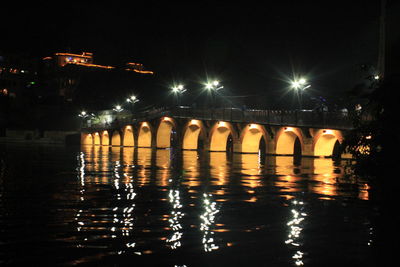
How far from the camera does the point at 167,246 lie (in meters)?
11.1

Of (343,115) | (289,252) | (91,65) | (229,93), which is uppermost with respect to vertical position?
(91,65)

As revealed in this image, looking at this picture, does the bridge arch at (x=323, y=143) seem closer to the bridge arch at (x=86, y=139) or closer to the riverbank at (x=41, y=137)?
the bridge arch at (x=86, y=139)

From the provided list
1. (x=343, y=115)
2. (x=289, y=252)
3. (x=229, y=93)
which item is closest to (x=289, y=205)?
(x=289, y=252)

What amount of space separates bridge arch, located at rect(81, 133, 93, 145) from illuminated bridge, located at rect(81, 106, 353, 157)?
6.72m

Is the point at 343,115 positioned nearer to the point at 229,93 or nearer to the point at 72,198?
the point at 72,198

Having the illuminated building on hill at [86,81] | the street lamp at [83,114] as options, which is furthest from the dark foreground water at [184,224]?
the illuminated building on hill at [86,81]

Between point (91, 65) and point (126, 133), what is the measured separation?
7306cm

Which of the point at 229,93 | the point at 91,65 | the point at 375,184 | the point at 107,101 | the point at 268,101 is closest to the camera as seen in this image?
the point at 375,184

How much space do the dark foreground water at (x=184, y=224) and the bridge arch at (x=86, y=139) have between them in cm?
8603

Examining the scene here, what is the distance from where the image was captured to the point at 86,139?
10975cm

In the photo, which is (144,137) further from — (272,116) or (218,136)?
(272,116)

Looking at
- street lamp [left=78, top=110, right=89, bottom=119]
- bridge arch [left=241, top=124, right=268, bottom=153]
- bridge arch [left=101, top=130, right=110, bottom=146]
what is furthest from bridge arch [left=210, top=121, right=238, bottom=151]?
street lamp [left=78, top=110, right=89, bottom=119]

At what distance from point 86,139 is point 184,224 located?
3885 inches

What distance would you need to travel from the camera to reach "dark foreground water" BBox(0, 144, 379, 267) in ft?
33.8
